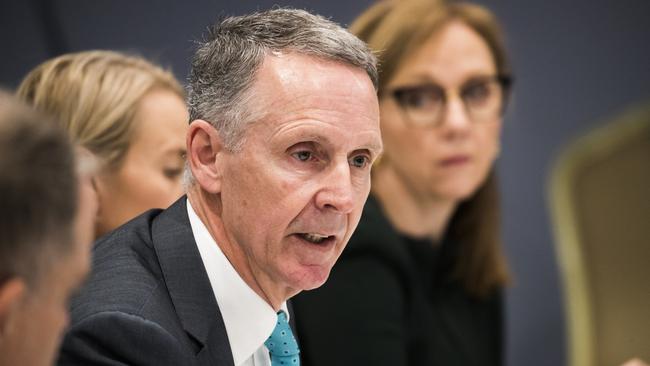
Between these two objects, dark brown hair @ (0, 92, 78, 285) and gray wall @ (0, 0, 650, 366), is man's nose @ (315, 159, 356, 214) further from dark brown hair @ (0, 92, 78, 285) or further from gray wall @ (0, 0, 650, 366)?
gray wall @ (0, 0, 650, 366)

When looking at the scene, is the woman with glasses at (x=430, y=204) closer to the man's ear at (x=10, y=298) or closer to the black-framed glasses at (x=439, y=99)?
the black-framed glasses at (x=439, y=99)

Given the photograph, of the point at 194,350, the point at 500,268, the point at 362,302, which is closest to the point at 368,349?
the point at 362,302

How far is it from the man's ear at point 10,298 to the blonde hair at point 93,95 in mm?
972

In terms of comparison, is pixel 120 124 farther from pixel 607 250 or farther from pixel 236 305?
pixel 607 250

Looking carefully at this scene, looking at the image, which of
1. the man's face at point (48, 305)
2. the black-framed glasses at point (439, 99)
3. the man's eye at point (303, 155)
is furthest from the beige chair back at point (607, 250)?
the man's face at point (48, 305)

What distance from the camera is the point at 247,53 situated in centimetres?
167

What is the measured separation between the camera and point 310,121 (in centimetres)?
164

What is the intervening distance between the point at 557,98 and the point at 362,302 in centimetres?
136

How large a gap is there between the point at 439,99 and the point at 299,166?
1.28m

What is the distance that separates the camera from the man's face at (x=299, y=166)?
5.39 feet

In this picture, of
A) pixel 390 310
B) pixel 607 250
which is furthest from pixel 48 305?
pixel 607 250

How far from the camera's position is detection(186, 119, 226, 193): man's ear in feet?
5.58

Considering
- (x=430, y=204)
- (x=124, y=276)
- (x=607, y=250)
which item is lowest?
(x=607, y=250)

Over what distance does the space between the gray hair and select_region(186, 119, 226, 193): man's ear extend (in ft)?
0.10
